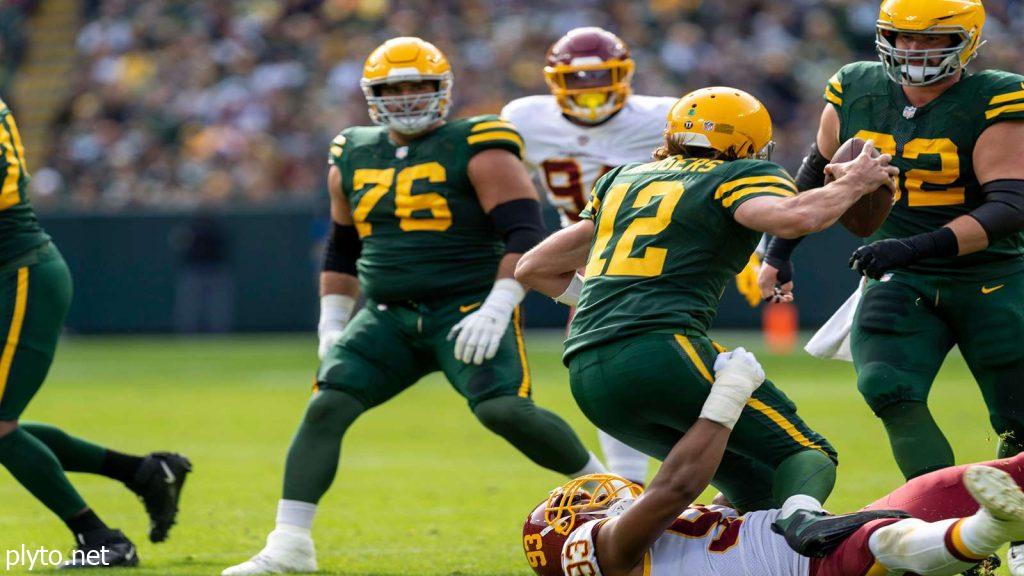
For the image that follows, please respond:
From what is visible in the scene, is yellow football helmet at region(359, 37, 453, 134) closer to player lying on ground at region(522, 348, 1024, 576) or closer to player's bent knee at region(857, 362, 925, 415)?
player lying on ground at region(522, 348, 1024, 576)

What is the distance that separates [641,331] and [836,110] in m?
1.38

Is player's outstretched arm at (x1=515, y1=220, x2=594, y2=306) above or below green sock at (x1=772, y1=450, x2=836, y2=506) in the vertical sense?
above

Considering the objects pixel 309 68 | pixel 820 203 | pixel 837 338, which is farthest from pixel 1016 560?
pixel 309 68

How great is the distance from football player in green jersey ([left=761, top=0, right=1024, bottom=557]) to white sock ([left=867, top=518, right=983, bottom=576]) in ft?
2.55

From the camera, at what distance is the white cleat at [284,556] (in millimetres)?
5199

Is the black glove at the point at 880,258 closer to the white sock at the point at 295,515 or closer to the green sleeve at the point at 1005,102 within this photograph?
the green sleeve at the point at 1005,102

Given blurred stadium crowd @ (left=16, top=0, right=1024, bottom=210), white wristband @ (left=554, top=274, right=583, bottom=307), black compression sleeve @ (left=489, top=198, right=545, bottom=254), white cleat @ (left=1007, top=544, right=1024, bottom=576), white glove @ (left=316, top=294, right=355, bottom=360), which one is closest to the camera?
white cleat @ (left=1007, top=544, right=1024, bottom=576)

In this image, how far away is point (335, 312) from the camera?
609 cm

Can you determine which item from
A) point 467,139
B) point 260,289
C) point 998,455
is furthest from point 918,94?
point 260,289

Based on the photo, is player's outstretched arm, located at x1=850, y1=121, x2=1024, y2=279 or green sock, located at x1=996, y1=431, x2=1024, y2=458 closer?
player's outstretched arm, located at x1=850, y1=121, x2=1024, y2=279

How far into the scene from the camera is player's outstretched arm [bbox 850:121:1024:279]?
4484 millimetres

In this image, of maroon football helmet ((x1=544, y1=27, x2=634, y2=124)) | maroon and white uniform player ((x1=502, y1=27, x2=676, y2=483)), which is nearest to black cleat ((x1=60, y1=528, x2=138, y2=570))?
maroon and white uniform player ((x1=502, y1=27, x2=676, y2=483))

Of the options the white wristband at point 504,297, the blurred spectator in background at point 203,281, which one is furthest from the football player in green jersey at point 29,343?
the blurred spectator in background at point 203,281
